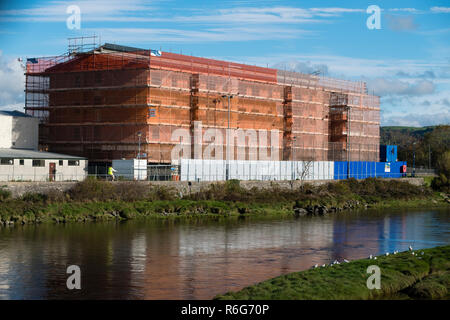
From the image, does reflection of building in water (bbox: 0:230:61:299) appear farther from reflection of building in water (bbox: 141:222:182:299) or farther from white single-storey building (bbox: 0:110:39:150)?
white single-storey building (bbox: 0:110:39:150)

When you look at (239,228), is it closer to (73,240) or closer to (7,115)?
(73,240)

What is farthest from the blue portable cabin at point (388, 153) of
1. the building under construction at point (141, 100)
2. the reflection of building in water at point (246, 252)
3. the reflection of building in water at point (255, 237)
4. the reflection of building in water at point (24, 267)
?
the reflection of building in water at point (24, 267)

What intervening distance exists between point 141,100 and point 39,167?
1652 cm

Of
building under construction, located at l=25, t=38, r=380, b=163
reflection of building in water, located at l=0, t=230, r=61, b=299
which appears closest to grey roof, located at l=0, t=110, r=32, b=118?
building under construction, located at l=25, t=38, r=380, b=163

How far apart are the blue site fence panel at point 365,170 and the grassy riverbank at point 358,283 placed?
57686mm

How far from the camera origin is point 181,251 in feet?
134

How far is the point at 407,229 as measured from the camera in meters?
54.0

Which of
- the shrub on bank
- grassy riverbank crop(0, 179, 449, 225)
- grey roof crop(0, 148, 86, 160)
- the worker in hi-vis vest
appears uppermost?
grey roof crop(0, 148, 86, 160)

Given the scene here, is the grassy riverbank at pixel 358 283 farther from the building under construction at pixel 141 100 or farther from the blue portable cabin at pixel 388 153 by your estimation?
the blue portable cabin at pixel 388 153

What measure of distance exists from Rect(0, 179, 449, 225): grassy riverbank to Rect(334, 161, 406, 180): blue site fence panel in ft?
25.2

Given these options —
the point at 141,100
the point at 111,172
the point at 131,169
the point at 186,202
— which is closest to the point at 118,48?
the point at 141,100

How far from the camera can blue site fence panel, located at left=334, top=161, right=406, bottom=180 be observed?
298 feet

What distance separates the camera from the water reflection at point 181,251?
30250mm

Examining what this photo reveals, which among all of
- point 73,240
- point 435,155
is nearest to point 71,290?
point 73,240
